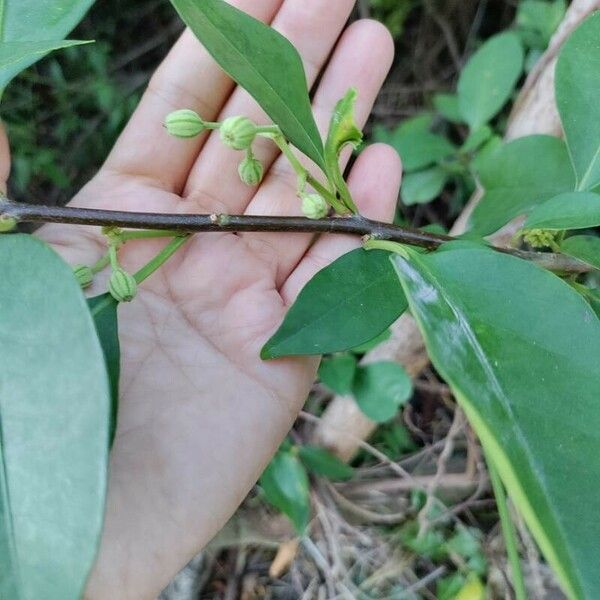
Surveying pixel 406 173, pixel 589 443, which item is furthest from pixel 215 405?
pixel 406 173

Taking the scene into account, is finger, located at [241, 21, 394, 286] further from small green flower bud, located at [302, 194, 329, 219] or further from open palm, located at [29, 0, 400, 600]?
small green flower bud, located at [302, 194, 329, 219]

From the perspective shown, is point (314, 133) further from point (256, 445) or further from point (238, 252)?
point (256, 445)

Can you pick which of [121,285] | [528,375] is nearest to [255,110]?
[121,285]

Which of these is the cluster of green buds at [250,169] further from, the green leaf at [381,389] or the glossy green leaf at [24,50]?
the green leaf at [381,389]

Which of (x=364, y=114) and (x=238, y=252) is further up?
(x=364, y=114)

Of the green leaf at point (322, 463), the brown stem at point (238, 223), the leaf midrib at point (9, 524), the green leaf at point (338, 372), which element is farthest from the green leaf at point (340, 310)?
the green leaf at point (322, 463)

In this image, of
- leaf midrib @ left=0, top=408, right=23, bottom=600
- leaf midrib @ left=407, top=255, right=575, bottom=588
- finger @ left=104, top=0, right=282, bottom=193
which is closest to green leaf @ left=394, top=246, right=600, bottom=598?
leaf midrib @ left=407, top=255, right=575, bottom=588
